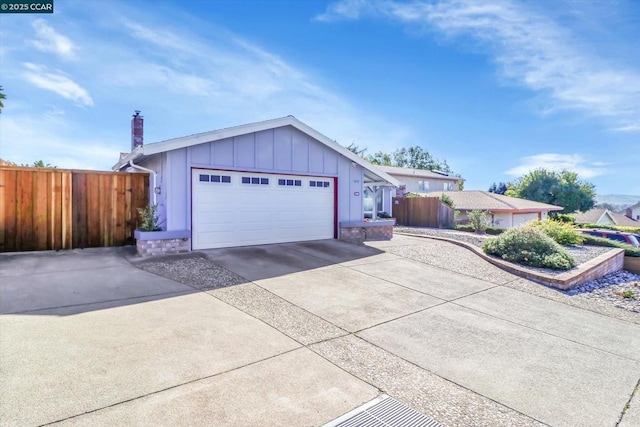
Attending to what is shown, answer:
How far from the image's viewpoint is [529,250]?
9.12 m

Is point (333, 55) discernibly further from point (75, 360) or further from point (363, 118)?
point (75, 360)

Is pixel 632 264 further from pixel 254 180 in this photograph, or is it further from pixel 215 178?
pixel 215 178

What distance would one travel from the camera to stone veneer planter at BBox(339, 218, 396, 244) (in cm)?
1207

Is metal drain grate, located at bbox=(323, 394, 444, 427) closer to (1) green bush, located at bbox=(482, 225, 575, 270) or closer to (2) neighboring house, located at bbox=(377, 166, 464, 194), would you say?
(1) green bush, located at bbox=(482, 225, 575, 270)

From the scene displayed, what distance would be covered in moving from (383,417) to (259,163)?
27.0 feet

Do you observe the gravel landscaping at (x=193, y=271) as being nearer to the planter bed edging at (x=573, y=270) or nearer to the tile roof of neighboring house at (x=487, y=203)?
the planter bed edging at (x=573, y=270)

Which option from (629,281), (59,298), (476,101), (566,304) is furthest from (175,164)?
(476,101)

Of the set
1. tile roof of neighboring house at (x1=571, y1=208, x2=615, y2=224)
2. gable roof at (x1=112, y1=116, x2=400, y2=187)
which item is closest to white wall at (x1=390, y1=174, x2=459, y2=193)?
tile roof of neighboring house at (x1=571, y1=208, x2=615, y2=224)

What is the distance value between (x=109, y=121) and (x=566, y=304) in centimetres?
1729

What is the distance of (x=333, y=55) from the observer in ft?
43.8

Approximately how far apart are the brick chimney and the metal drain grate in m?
13.2

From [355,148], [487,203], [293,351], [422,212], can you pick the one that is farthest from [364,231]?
[355,148]

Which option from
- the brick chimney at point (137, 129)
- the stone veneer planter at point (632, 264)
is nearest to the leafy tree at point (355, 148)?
the brick chimney at point (137, 129)

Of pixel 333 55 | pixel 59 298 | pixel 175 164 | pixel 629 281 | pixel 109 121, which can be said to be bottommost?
pixel 629 281
